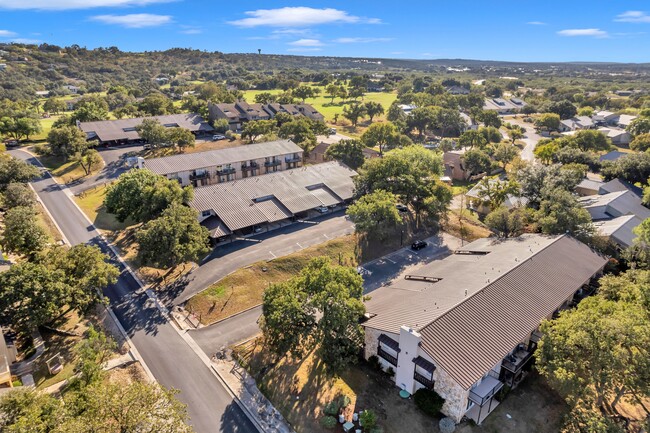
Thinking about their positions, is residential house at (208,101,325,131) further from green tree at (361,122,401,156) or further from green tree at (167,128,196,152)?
green tree at (361,122,401,156)

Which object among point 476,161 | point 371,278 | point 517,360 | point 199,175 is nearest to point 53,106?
point 199,175

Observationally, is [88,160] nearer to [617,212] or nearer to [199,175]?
[199,175]

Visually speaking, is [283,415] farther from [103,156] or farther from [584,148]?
[584,148]

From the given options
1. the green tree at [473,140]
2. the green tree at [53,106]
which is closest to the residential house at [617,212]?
the green tree at [473,140]

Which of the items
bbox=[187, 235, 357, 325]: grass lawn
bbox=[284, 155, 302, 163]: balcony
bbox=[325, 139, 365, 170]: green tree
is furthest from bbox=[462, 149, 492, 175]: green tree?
bbox=[187, 235, 357, 325]: grass lawn

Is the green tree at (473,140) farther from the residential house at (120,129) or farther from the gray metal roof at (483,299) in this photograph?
the residential house at (120,129)
